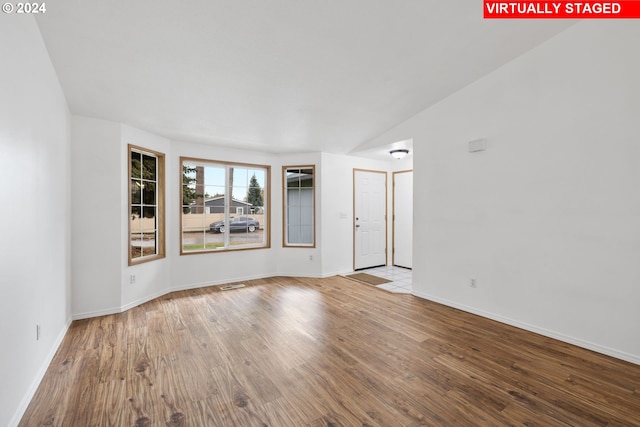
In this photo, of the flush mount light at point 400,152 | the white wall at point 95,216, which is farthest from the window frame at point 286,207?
the white wall at point 95,216

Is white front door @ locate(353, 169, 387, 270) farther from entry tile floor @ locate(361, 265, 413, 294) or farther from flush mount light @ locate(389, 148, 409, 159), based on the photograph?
flush mount light @ locate(389, 148, 409, 159)

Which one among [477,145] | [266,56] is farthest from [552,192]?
[266,56]

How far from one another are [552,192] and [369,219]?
134 inches

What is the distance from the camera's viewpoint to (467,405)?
6.10 feet

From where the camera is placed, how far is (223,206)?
16.3 ft

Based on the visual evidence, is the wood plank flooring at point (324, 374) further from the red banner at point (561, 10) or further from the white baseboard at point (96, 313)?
the red banner at point (561, 10)

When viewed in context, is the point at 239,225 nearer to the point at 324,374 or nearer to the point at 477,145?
the point at 324,374

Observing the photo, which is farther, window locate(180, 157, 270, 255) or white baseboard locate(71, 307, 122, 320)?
window locate(180, 157, 270, 255)

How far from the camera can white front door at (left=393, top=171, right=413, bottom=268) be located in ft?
19.8

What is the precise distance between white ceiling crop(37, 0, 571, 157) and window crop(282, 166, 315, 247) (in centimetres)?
150

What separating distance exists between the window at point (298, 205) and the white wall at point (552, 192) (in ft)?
7.83

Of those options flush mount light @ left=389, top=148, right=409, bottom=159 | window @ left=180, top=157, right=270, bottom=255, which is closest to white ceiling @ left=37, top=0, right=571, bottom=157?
window @ left=180, top=157, right=270, bottom=255

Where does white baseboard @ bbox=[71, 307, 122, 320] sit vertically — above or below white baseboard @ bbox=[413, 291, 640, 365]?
above

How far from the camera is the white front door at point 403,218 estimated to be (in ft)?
19.8
